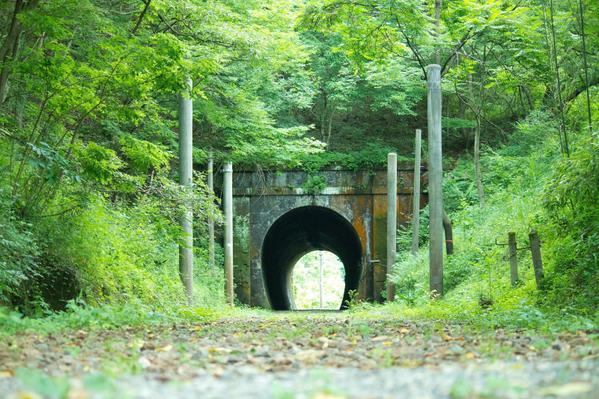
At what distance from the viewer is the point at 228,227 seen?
2141cm

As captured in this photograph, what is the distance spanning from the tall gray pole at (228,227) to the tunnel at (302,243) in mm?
2938

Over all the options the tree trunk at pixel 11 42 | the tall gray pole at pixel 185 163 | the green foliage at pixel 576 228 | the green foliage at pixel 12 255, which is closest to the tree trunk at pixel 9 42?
the tree trunk at pixel 11 42

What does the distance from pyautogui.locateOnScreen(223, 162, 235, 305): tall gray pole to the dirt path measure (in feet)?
44.7

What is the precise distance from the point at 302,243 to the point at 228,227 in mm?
12246

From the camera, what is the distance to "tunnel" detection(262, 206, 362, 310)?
25.4m

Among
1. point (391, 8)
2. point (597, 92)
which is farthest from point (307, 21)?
point (597, 92)

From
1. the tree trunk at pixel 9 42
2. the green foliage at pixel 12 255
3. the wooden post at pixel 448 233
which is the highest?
the tree trunk at pixel 9 42

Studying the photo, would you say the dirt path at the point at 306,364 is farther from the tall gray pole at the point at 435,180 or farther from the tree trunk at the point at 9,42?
the tall gray pole at the point at 435,180

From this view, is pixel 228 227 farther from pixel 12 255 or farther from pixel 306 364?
pixel 306 364

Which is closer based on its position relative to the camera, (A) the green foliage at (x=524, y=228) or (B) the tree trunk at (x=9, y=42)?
(B) the tree trunk at (x=9, y=42)

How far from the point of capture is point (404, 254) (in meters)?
21.1

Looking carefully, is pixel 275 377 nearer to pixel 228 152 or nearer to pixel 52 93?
pixel 52 93

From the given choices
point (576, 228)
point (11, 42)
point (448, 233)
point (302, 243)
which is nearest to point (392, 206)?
point (448, 233)

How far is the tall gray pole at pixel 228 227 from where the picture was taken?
21.0m
